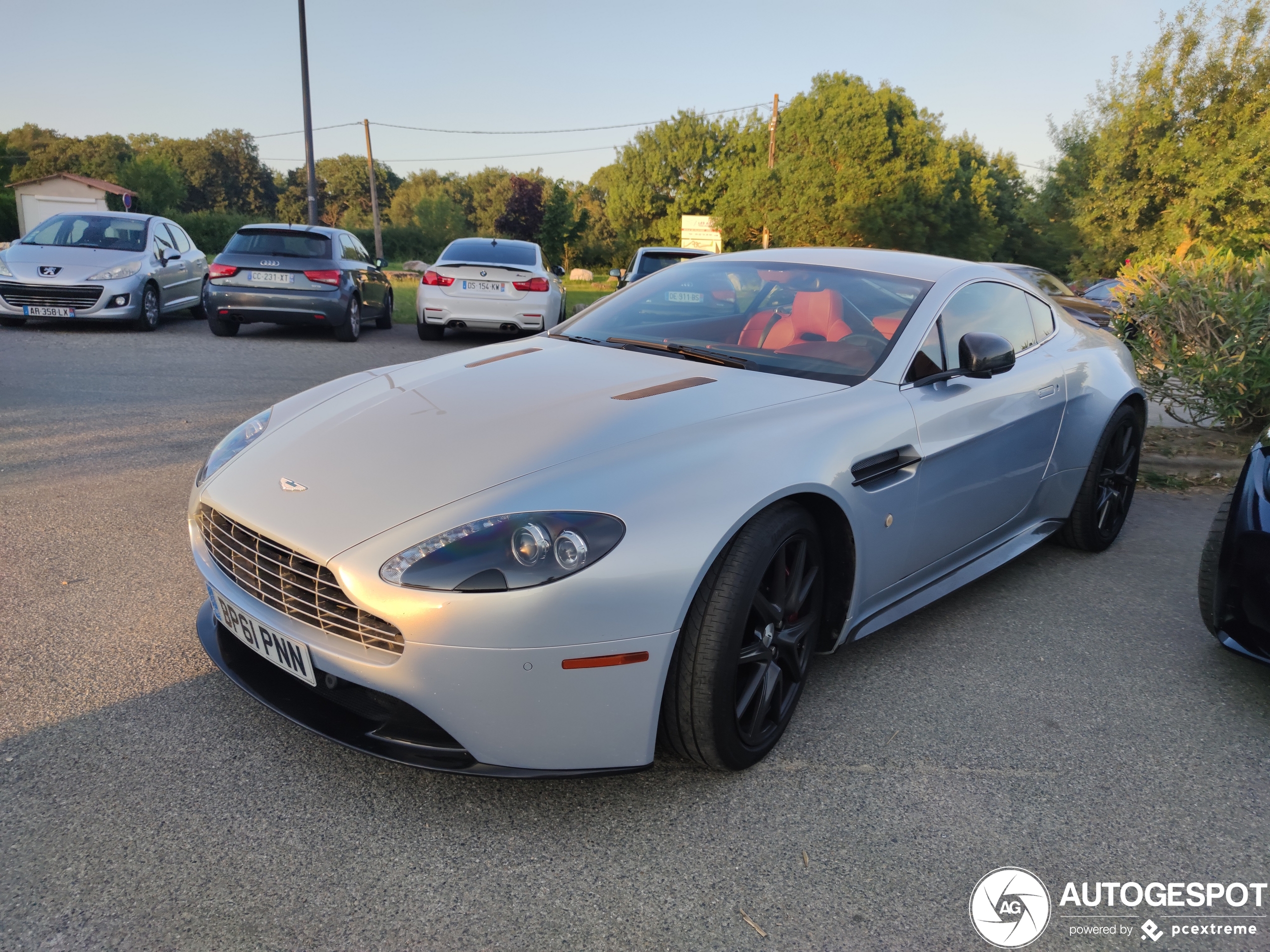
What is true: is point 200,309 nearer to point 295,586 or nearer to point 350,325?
point 350,325

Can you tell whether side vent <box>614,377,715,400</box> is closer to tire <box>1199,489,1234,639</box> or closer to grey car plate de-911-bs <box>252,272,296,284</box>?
tire <box>1199,489,1234,639</box>

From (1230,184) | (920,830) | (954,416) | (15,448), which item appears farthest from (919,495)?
(1230,184)

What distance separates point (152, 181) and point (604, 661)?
62.4 meters

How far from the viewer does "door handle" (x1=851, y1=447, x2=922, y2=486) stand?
2646mm

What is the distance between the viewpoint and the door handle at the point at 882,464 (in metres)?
2.65

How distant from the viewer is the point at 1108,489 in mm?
4410

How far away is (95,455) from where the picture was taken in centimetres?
533

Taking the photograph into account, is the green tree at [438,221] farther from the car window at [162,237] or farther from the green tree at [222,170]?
the car window at [162,237]

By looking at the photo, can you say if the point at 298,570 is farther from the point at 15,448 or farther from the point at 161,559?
the point at 15,448


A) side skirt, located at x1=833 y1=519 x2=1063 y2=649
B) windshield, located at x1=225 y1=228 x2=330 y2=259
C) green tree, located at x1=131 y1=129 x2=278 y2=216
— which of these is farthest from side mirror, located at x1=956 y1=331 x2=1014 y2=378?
green tree, located at x1=131 y1=129 x2=278 y2=216

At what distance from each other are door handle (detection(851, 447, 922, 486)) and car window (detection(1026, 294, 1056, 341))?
1475 mm

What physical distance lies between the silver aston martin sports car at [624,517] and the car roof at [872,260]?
0.09 feet

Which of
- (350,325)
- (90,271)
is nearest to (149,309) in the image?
(90,271)

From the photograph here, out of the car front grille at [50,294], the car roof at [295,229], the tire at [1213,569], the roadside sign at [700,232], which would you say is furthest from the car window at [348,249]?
the roadside sign at [700,232]
